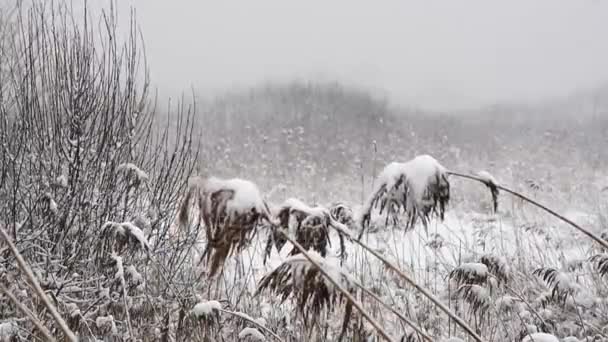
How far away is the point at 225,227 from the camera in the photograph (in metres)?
0.93

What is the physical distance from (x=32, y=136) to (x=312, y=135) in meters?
17.2

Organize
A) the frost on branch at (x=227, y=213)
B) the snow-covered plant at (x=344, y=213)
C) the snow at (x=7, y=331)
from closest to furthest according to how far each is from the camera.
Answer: the frost on branch at (x=227, y=213), the snow at (x=7, y=331), the snow-covered plant at (x=344, y=213)

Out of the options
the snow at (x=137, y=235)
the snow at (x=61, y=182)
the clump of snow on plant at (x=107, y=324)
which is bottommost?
the clump of snow on plant at (x=107, y=324)

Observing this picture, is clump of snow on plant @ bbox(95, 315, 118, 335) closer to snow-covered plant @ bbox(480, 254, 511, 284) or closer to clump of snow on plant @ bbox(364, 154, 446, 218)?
clump of snow on plant @ bbox(364, 154, 446, 218)

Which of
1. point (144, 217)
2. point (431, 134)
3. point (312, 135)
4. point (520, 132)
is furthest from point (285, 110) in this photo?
point (144, 217)

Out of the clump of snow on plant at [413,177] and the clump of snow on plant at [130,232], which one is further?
the clump of snow on plant at [130,232]

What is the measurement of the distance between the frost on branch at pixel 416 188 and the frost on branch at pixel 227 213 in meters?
0.31

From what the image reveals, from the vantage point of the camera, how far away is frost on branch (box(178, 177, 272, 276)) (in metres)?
0.92

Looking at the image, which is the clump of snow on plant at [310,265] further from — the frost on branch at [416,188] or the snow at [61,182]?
the snow at [61,182]

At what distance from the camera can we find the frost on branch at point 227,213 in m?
0.92

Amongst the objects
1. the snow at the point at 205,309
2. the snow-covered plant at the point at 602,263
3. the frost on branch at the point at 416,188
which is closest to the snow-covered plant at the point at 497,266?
the snow-covered plant at the point at 602,263

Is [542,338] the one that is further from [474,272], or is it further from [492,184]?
[492,184]

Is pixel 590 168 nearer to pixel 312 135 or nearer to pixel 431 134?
pixel 431 134

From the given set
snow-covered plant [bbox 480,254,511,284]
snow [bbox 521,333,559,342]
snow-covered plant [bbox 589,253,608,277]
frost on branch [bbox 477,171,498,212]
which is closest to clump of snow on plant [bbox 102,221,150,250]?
frost on branch [bbox 477,171,498,212]
